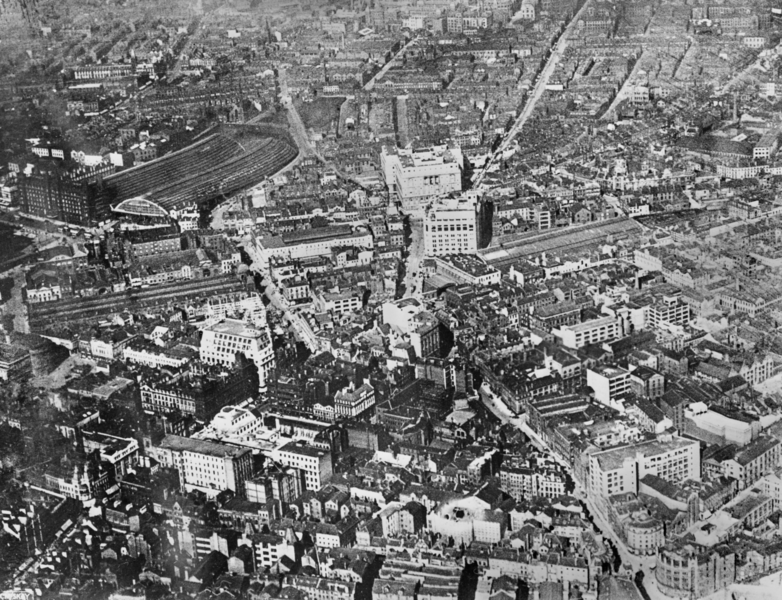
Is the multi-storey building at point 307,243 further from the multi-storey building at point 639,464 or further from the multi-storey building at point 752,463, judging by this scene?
the multi-storey building at point 752,463

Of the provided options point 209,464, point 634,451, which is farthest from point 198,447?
point 634,451

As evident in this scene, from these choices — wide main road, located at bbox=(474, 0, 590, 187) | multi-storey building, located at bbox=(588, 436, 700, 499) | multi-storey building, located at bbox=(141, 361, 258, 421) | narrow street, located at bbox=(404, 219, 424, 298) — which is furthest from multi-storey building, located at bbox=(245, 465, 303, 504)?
wide main road, located at bbox=(474, 0, 590, 187)

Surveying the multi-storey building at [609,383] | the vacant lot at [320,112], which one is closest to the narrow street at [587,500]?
the multi-storey building at [609,383]

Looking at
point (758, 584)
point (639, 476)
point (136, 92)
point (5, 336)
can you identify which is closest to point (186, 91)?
point (136, 92)

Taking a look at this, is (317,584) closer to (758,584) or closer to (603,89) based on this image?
(758,584)

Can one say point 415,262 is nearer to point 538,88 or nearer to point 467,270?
point 467,270

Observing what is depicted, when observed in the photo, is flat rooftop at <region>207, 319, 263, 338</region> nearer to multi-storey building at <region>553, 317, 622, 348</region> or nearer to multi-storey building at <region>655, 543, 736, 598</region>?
multi-storey building at <region>553, 317, 622, 348</region>
